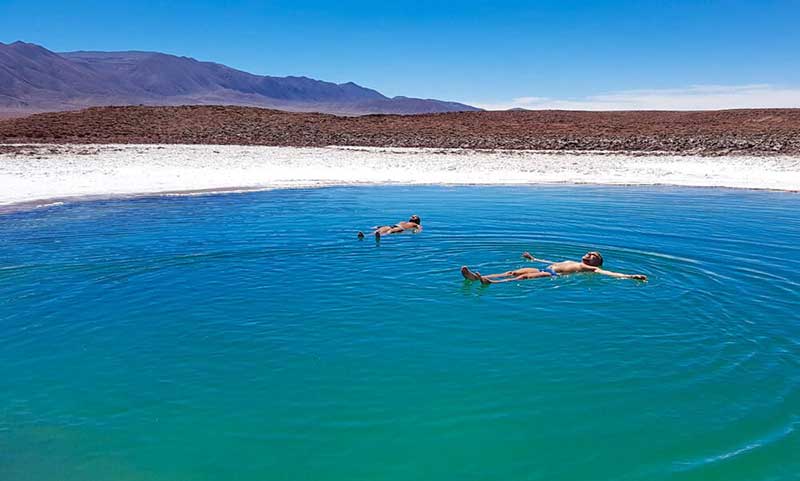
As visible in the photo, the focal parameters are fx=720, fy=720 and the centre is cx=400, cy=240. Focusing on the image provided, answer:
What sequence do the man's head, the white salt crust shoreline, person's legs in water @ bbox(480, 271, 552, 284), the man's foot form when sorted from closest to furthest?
the man's foot
person's legs in water @ bbox(480, 271, 552, 284)
the man's head
the white salt crust shoreline

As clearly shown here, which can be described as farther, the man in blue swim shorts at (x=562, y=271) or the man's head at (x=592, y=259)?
the man's head at (x=592, y=259)

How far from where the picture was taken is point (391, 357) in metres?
8.56

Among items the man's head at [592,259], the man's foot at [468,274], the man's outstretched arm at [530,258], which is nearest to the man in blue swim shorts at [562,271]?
Answer: the man's head at [592,259]

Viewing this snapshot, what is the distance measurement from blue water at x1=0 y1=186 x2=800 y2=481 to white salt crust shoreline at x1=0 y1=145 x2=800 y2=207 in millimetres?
9066

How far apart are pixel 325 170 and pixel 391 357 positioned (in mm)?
22213

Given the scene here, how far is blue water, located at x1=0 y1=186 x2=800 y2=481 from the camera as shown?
639 centimetres

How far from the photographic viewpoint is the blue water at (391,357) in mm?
6391

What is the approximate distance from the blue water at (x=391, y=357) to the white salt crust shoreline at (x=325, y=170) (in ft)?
29.7

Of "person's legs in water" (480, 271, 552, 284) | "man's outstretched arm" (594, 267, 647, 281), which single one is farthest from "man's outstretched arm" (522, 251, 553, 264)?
"man's outstretched arm" (594, 267, 647, 281)

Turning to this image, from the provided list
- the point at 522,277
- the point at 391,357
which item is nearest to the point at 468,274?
the point at 522,277

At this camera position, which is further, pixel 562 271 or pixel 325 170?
pixel 325 170

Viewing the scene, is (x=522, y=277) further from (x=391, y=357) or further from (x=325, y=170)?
(x=325, y=170)

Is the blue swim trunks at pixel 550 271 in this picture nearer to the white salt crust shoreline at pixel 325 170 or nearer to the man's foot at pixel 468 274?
the man's foot at pixel 468 274

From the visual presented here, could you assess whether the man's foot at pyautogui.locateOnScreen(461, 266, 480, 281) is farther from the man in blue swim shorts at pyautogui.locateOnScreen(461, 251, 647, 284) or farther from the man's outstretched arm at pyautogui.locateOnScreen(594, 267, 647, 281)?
the man's outstretched arm at pyautogui.locateOnScreen(594, 267, 647, 281)
